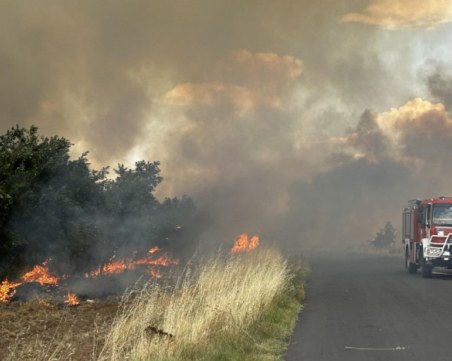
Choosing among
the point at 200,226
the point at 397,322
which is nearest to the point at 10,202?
the point at 397,322

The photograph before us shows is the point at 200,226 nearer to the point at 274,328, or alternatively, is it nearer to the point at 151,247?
the point at 151,247

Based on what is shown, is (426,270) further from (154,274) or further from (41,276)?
(41,276)

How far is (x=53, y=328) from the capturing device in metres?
13.5

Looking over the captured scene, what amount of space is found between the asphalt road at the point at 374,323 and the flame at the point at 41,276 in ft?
24.4

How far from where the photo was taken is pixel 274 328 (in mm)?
13422

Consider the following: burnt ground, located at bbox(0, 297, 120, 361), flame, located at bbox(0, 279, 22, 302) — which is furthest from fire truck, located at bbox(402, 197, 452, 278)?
flame, located at bbox(0, 279, 22, 302)

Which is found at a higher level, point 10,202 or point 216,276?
point 10,202

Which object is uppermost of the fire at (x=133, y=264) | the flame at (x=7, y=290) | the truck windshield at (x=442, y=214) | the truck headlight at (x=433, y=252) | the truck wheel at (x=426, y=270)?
the truck windshield at (x=442, y=214)

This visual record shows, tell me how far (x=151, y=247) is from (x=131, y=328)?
20124mm

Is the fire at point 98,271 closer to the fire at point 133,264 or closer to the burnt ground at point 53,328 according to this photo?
the fire at point 133,264

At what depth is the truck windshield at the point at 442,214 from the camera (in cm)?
2727

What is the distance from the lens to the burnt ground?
1060cm

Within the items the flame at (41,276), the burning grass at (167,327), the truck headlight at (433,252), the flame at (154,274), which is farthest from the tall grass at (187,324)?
the truck headlight at (433,252)

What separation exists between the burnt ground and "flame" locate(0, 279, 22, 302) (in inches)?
28.1
